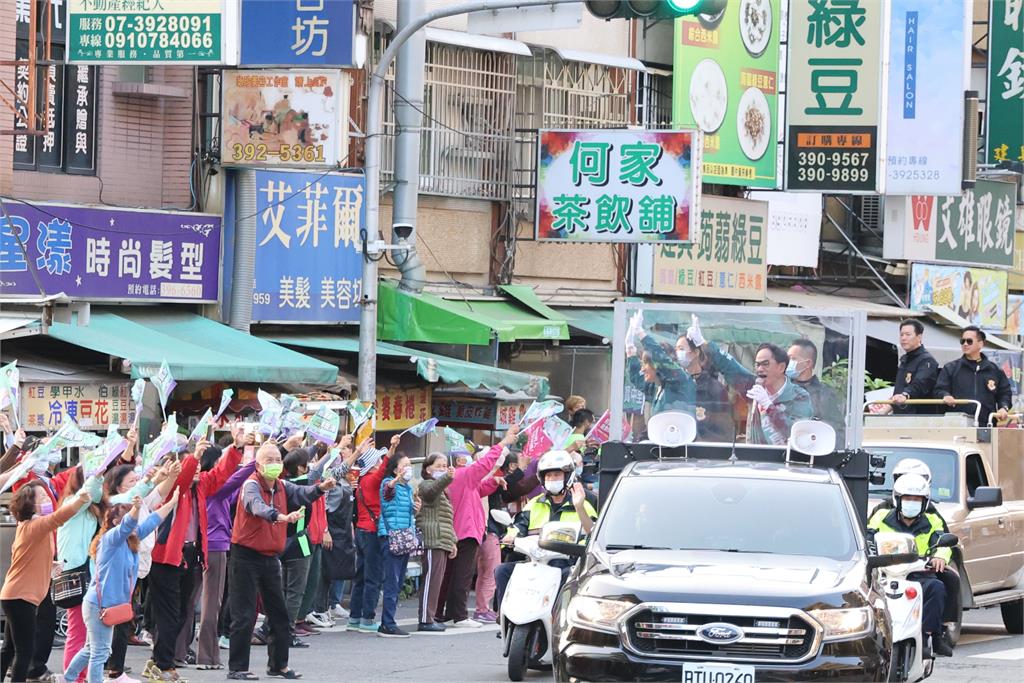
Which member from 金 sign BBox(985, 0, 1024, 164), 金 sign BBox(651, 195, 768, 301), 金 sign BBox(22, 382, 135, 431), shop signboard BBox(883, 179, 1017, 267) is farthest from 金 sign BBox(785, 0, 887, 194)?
金 sign BBox(22, 382, 135, 431)

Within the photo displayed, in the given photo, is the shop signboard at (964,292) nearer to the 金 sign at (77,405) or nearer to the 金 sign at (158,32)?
the 金 sign at (158,32)

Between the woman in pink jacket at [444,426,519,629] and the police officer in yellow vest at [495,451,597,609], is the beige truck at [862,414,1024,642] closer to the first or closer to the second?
the police officer in yellow vest at [495,451,597,609]

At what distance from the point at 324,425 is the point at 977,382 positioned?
725 cm

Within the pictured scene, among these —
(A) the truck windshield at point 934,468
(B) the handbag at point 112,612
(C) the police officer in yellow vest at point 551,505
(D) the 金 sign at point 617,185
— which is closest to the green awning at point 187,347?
(C) the police officer in yellow vest at point 551,505

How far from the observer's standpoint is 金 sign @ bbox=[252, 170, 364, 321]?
71.9 ft

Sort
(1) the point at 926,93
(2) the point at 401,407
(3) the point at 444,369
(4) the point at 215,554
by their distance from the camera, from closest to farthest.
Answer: (4) the point at 215,554, (3) the point at 444,369, (2) the point at 401,407, (1) the point at 926,93

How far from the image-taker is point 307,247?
884 inches

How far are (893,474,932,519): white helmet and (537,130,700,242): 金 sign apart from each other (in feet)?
36.0

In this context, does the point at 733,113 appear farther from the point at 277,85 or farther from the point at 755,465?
the point at 755,465

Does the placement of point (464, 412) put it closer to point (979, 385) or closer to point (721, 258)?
point (979, 385)

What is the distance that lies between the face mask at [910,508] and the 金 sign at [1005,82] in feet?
68.9

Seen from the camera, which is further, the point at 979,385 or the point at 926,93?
Result: the point at 926,93

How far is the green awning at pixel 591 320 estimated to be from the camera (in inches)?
1086

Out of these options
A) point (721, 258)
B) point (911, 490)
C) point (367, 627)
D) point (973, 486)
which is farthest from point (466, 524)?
point (721, 258)
